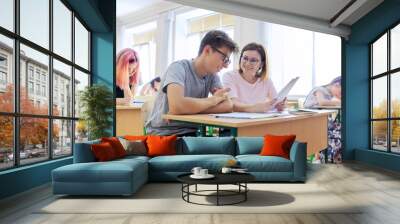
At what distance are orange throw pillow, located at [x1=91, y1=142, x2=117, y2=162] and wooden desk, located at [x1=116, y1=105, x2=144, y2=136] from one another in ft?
11.6

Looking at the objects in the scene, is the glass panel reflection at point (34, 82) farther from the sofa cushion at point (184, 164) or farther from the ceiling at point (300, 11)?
the ceiling at point (300, 11)

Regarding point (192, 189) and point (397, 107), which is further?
point (397, 107)

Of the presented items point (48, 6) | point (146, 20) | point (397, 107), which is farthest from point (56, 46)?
point (397, 107)

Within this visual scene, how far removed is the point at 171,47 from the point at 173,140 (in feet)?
12.6

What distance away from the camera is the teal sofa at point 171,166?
502 centimetres

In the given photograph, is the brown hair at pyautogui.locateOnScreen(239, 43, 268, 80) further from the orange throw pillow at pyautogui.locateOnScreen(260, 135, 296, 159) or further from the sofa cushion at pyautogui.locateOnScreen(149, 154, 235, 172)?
the sofa cushion at pyautogui.locateOnScreen(149, 154, 235, 172)

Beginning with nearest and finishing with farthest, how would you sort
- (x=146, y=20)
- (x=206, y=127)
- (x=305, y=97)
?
(x=206, y=127) < (x=305, y=97) < (x=146, y=20)

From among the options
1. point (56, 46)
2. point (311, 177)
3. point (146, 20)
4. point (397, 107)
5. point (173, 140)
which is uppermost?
point (146, 20)

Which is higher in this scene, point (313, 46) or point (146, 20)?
point (146, 20)

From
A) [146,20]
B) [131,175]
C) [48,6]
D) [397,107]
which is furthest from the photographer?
[146,20]

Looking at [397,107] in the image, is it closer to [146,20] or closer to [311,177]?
[311,177]

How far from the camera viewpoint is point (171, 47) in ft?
33.1

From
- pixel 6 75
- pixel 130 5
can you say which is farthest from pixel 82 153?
pixel 130 5

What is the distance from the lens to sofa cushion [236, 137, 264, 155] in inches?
274
